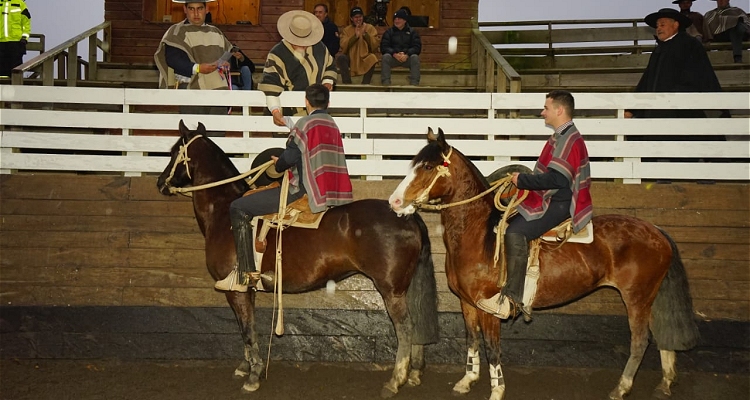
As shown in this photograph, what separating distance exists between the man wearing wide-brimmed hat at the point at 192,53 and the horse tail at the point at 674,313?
5.45m

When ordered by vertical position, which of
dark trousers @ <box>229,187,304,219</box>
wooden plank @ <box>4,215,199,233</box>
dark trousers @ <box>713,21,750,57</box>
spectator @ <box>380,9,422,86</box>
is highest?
dark trousers @ <box>713,21,750,57</box>

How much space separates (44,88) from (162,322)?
2.98 meters

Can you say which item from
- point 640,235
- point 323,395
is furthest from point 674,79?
point 323,395

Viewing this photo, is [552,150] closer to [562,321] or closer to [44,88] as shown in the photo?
[562,321]

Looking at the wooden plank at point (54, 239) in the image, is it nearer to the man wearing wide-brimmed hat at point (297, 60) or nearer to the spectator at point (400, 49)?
the man wearing wide-brimmed hat at point (297, 60)

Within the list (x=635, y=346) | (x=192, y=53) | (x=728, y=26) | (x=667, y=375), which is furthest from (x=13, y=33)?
(x=728, y=26)

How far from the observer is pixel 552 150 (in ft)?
21.1

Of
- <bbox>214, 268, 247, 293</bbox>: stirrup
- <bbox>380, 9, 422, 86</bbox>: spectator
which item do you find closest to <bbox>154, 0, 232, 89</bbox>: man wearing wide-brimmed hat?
<bbox>214, 268, 247, 293</bbox>: stirrup

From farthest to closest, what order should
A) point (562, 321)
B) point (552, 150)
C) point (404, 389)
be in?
point (562, 321)
point (404, 389)
point (552, 150)

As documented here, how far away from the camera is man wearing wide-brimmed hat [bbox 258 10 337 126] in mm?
8453

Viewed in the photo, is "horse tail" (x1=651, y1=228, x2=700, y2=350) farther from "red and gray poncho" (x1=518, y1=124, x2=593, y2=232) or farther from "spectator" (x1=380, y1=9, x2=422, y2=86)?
"spectator" (x1=380, y1=9, x2=422, y2=86)

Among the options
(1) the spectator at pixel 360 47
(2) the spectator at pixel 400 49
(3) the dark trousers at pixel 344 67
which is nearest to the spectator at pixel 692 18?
(2) the spectator at pixel 400 49

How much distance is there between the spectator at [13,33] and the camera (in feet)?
43.3

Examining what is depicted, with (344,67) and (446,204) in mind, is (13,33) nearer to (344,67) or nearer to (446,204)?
(344,67)
